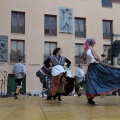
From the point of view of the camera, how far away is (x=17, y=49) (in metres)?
27.3

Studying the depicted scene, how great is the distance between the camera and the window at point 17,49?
88.9 feet

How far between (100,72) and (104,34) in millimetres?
24736

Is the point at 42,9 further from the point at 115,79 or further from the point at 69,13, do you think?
the point at 115,79

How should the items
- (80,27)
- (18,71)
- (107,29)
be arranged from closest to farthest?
(18,71) < (80,27) < (107,29)

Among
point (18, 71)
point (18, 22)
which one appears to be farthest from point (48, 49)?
point (18, 71)

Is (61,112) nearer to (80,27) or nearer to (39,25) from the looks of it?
(39,25)

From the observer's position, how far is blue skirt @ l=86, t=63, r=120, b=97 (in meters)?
6.52

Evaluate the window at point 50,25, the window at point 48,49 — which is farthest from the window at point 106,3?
the window at point 48,49

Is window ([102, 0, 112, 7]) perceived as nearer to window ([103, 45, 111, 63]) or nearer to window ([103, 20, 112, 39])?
window ([103, 20, 112, 39])

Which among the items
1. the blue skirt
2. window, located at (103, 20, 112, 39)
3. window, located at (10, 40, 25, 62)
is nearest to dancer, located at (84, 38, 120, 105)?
→ the blue skirt

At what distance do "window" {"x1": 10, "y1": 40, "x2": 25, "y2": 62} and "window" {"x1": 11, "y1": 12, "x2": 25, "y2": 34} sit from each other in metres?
1.14

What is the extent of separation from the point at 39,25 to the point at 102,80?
22.1m

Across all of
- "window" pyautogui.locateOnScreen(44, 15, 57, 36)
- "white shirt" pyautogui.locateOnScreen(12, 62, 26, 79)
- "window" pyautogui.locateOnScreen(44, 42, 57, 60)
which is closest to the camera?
"white shirt" pyautogui.locateOnScreen(12, 62, 26, 79)

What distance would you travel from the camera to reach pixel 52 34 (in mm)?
28703
